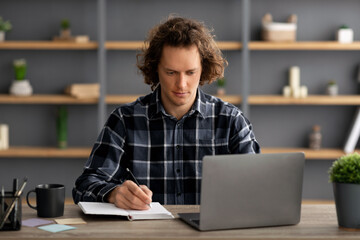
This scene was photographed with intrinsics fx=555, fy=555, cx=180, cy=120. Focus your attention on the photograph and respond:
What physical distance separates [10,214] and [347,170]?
966 millimetres

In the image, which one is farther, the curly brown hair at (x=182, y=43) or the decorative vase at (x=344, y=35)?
the decorative vase at (x=344, y=35)

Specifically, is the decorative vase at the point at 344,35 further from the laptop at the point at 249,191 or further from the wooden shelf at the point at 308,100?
the laptop at the point at 249,191

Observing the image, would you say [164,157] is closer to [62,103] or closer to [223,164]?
[223,164]

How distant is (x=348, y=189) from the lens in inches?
62.4

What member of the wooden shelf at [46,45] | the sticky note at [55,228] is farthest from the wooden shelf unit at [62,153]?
the sticky note at [55,228]

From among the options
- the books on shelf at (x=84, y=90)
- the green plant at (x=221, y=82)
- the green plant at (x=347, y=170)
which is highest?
the green plant at (x=221, y=82)

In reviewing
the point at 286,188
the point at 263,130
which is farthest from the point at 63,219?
the point at 263,130

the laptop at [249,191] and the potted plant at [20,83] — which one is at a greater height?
the potted plant at [20,83]

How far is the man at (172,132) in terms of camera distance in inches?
87.0

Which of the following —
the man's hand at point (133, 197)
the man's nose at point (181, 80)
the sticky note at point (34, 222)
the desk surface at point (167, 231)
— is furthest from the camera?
the man's nose at point (181, 80)

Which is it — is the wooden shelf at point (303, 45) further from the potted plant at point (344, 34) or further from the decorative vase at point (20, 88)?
the decorative vase at point (20, 88)

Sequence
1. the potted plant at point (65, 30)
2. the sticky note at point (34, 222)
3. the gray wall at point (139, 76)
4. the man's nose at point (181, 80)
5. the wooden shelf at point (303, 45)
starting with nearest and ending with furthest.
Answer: the sticky note at point (34, 222), the man's nose at point (181, 80), the wooden shelf at point (303, 45), the potted plant at point (65, 30), the gray wall at point (139, 76)

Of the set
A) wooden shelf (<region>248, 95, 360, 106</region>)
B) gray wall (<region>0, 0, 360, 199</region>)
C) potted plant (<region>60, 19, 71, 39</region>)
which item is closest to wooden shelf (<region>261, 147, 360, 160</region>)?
gray wall (<region>0, 0, 360, 199</region>)

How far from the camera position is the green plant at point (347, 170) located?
1576 millimetres
